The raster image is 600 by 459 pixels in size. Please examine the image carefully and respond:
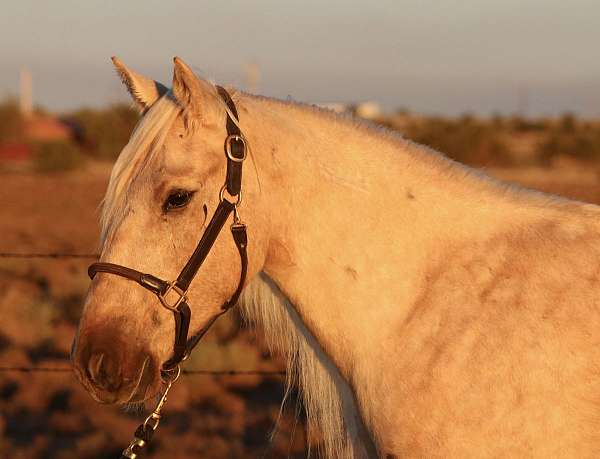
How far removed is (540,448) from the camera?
2395mm

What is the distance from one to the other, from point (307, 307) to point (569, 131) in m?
45.6

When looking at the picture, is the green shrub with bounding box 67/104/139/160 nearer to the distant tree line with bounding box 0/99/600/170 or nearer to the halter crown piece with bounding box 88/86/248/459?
the distant tree line with bounding box 0/99/600/170

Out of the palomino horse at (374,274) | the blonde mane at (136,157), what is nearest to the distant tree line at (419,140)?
the palomino horse at (374,274)

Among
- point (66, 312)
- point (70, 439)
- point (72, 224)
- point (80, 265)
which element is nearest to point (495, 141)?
point (72, 224)

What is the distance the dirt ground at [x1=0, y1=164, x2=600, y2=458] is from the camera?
597 cm

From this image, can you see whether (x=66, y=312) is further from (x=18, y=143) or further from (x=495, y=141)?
(x=18, y=143)

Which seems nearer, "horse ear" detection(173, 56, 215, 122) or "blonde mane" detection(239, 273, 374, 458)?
"horse ear" detection(173, 56, 215, 122)

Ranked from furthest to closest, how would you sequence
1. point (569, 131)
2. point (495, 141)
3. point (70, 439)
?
point (569, 131) < point (495, 141) < point (70, 439)

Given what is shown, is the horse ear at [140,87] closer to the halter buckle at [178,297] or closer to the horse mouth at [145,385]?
the halter buckle at [178,297]

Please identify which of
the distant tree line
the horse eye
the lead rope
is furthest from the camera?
the distant tree line

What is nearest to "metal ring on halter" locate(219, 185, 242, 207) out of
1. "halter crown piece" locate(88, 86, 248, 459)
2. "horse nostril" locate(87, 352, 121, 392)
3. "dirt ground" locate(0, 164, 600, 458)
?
"halter crown piece" locate(88, 86, 248, 459)

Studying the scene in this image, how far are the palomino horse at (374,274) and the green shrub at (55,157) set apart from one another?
92.2ft

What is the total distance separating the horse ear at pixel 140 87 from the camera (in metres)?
2.89

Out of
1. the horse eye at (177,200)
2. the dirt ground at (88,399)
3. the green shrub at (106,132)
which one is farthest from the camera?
the green shrub at (106,132)
